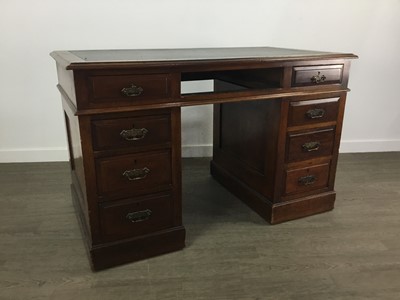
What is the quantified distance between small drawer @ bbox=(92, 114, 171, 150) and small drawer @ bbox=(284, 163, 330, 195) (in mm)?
733

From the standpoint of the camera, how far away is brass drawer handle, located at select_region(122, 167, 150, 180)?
149 centimetres

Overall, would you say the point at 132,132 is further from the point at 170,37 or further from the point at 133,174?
the point at 170,37

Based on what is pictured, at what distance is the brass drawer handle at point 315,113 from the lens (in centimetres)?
180

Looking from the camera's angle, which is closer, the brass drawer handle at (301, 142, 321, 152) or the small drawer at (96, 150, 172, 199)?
the small drawer at (96, 150, 172, 199)

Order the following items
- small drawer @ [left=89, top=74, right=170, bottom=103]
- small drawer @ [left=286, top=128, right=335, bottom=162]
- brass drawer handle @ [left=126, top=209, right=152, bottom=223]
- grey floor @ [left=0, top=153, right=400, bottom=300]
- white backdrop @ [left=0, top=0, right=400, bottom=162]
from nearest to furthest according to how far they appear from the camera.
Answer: small drawer @ [left=89, top=74, right=170, bottom=103] < grey floor @ [left=0, top=153, right=400, bottom=300] < brass drawer handle @ [left=126, top=209, right=152, bottom=223] < small drawer @ [left=286, top=128, right=335, bottom=162] < white backdrop @ [left=0, top=0, right=400, bottom=162]

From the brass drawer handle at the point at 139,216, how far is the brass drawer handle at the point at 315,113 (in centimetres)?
91

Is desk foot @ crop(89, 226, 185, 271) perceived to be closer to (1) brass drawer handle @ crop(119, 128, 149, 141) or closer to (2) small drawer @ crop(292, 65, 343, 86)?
(1) brass drawer handle @ crop(119, 128, 149, 141)

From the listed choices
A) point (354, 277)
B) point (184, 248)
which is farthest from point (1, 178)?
point (354, 277)

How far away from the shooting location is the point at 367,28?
8.81 feet

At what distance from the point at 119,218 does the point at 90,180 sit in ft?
0.72

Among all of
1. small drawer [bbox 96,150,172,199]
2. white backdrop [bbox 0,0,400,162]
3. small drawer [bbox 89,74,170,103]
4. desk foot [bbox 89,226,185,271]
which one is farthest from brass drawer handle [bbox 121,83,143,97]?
white backdrop [bbox 0,0,400,162]

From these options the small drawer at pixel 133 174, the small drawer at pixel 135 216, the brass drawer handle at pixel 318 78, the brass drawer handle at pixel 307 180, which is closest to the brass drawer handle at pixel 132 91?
the small drawer at pixel 133 174

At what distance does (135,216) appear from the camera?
5.13 feet

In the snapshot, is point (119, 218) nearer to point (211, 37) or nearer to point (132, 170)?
point (132, 170)
